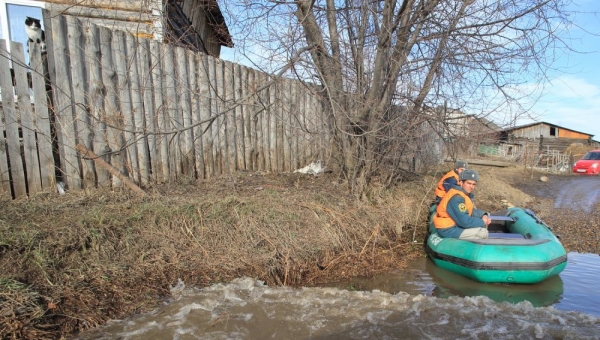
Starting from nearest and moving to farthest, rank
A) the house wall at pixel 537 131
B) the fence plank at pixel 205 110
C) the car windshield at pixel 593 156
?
the fence plank at pixel 205 110, the car windshield at pixel 593 156, the house wall at pixel 537 131

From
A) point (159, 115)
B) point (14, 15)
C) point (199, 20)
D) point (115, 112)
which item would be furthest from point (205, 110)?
point (199, 20)

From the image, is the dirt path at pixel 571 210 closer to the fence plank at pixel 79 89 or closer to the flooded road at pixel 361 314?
the flooded road at pixel 361 314

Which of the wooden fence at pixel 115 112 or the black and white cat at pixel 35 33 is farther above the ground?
the black and white cat at pixel 35 33

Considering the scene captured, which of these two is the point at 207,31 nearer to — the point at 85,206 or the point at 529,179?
the point at 85,206

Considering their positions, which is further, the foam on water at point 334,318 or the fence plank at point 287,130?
the fence plank at point 287,130

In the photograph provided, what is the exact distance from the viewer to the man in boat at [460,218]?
238 inches

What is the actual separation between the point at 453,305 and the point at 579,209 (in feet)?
27.1

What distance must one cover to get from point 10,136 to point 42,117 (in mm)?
445

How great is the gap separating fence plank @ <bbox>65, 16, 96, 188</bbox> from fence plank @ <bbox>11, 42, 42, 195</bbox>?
56cm

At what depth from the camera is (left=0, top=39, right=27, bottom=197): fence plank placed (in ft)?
15.8

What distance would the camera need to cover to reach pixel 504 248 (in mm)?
5406

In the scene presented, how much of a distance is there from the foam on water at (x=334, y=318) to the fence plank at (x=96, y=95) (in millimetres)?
2665

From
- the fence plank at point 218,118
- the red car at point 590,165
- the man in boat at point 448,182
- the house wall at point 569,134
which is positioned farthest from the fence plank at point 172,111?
A: the house wall at point 569,134

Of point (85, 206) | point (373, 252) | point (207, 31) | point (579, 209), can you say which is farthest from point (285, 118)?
point (579, 209)
